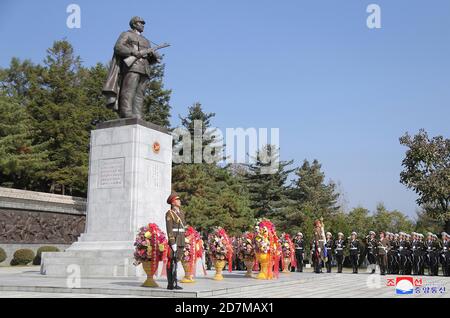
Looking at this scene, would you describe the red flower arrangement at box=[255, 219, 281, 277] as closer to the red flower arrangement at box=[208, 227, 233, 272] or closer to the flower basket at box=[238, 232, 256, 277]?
A: the flower basket at box=[238, 232, 256, 277]

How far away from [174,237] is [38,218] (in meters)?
16.7

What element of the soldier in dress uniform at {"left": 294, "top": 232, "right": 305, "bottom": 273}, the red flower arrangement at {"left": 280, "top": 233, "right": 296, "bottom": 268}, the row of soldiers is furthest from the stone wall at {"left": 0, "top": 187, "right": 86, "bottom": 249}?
the row of soldiers

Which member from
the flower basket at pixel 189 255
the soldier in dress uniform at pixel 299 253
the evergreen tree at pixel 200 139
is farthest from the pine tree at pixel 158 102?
the flower basket at pixel 189 255

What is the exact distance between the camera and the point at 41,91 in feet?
116

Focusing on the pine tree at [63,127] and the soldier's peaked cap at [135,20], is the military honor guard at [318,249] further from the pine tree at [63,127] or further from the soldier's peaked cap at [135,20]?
the pine tree at [63,127]

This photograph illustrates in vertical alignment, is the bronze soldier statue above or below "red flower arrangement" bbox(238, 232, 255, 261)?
above

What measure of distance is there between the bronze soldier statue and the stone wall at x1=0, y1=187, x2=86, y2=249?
11.1m

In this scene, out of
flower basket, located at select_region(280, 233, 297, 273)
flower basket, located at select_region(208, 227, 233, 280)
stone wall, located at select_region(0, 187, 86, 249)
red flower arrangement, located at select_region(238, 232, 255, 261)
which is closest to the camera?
flower basket, located at select_region(208, 227, 233, 280)

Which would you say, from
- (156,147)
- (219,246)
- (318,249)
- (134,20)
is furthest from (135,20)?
(318,249)

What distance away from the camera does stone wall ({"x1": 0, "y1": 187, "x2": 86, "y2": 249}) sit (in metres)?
23.3

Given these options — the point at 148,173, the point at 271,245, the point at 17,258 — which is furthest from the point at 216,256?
the point at 17,258

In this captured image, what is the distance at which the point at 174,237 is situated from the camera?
398 inches
